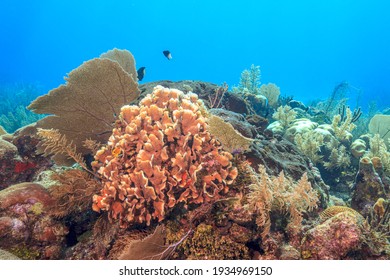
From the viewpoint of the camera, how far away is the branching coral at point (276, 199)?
2.84m

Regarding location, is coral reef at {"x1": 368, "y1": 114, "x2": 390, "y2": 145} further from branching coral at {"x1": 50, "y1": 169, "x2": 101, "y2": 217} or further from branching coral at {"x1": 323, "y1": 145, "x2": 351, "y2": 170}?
branching coral at {"x1": 50, "y1": 169, "x2": 101, "y2": 217}

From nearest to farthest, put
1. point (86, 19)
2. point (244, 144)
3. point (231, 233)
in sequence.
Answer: point (231, 233)
point (244, 144)
point (86, 19)

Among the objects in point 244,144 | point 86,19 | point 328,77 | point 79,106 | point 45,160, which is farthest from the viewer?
point 86,19

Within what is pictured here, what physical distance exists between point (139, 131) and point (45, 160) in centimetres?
323

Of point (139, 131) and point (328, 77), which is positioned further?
point (328, 77)

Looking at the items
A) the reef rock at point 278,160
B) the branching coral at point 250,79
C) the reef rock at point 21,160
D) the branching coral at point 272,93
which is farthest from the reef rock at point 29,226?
the branching coral at point 250,79

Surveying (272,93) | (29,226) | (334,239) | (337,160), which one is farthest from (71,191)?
(272,93)

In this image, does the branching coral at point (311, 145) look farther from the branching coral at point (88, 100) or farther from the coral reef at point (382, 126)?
the branching coral at point (88, 100)

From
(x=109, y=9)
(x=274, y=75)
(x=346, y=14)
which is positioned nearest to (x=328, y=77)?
(x=274, y=75)

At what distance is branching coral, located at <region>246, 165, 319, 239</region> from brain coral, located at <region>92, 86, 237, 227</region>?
0.36m

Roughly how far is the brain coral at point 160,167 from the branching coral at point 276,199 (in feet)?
1.18

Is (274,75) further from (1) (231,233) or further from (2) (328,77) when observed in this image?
(1) (231,233)

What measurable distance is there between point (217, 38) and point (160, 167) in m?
171

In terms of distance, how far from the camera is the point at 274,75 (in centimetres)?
13400
